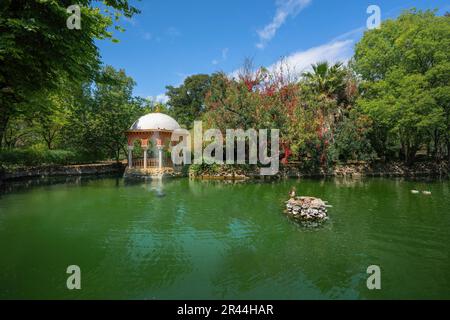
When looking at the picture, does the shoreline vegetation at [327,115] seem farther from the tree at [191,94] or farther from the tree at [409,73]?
the tree at [191,94]

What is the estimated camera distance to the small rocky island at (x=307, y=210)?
10695mm

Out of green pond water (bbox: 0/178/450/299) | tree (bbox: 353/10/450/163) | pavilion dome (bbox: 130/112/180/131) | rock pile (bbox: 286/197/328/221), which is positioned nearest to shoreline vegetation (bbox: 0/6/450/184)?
tree (bbox: 353/10/450/163)

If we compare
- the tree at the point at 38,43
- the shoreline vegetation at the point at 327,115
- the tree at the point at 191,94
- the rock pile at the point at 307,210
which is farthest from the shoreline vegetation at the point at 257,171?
the tree at the point at 191,94

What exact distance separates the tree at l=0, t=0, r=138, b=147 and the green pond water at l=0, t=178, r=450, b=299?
4.03 m

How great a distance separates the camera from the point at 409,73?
78.3 feet

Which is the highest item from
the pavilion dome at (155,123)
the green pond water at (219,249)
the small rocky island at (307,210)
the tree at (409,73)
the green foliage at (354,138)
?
the tree at (409,73)

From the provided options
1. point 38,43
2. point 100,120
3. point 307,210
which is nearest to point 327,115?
point 307,210

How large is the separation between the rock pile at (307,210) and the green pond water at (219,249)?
420mm

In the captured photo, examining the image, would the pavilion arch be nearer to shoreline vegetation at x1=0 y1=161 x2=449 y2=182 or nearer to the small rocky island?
Result: shoreline vegetation at x1=0 y1=161 x2=449 y2=182

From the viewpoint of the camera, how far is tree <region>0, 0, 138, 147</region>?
5746 millimetres

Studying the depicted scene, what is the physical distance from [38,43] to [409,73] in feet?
83.3

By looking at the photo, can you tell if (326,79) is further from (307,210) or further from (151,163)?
(307,210)
